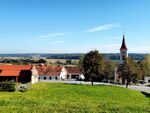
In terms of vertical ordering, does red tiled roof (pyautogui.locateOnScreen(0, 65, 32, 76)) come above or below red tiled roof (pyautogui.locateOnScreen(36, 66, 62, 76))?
above

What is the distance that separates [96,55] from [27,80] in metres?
20.7

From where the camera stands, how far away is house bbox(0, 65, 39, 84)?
70312mm

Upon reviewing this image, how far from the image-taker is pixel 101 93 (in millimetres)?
56969

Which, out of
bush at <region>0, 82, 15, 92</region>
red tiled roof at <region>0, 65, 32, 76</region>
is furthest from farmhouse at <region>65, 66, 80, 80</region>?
bush at <region>0, 82, 15, 92</region>

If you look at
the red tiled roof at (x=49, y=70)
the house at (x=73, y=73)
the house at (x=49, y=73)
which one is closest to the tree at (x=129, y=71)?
the house at (x=49, y=73)

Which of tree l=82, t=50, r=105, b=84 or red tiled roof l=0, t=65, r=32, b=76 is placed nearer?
red tiled roof l=0, t=65, r=32, b=76

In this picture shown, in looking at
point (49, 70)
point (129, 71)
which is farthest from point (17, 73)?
point (49, 70)

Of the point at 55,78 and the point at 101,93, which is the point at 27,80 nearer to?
the point at 101,93

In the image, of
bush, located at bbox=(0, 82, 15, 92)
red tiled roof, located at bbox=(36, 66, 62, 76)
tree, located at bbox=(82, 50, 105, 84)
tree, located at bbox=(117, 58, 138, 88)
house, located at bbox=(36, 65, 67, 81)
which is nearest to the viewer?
bush, located at bbox=(0, 82, 15, 92)

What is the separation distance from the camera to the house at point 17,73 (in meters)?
70.3

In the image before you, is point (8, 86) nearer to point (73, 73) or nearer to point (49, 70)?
point (49, 70)

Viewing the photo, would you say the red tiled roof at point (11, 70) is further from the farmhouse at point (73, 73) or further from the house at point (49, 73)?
the farmhouse at point (73, 73)

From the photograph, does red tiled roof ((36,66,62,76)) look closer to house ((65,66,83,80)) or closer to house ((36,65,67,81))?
house ((36,65,67,81))

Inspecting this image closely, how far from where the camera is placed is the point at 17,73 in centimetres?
7081
